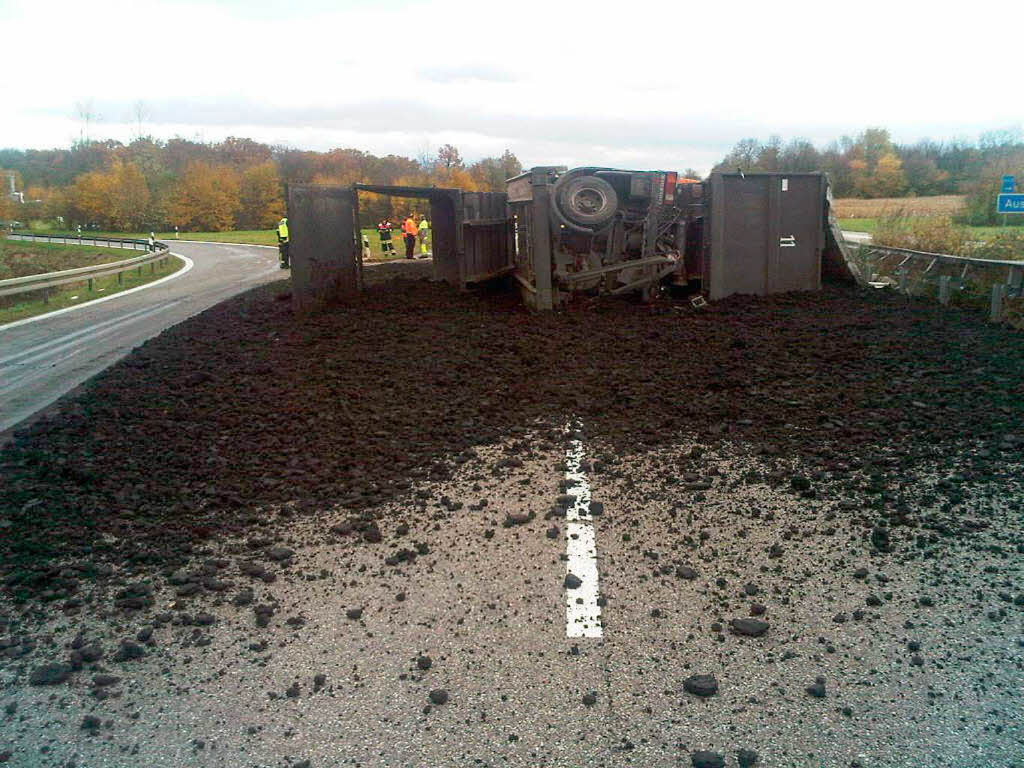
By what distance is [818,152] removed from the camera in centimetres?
4856

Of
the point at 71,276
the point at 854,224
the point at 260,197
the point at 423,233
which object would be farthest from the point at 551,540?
the point at 260,197

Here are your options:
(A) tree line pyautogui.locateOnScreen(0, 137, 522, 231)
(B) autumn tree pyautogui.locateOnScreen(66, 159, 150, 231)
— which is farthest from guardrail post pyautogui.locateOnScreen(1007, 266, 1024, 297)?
(B) autumn tree pyautogui.locateOnScreen(66, 159, 150, 231)

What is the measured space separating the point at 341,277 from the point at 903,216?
13.3m

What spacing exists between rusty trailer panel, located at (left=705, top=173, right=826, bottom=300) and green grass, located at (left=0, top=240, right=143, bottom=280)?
32.2 m

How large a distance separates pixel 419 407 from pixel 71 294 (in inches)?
679

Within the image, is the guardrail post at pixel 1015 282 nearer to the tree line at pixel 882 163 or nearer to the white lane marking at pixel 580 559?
the white lane marking at pixel 580 559

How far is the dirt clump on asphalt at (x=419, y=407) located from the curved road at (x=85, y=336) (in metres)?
0.70

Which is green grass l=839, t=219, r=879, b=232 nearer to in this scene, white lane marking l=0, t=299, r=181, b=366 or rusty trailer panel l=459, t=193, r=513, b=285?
rusty trailer panel l=459, t=193, r=513, b=285

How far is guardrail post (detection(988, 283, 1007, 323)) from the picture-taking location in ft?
34.8

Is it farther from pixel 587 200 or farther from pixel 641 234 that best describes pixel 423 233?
pixel 587 200

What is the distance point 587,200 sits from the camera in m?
12.8

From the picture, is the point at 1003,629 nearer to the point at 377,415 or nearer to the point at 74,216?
the point at 377,415

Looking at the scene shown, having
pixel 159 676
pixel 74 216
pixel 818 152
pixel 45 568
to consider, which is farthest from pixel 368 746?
pixel 74 216

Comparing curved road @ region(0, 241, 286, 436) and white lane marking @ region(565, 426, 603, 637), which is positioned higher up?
curved road @ region(0, 241, 286, 436)
